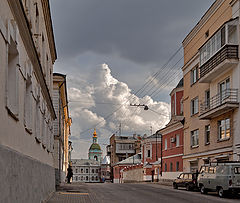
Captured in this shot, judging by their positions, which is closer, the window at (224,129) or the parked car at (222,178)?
the parked car at (222,178)

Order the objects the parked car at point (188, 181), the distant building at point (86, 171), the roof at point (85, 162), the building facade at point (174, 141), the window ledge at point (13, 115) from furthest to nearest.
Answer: the roof at point (85, 162), the distant building at point (86, 171), the building facade at point (174, 141), the parked car at point (188, 181), the window ledge at point (13, 115)

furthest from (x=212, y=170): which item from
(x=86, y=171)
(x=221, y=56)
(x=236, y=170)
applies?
(x=86, y=171)

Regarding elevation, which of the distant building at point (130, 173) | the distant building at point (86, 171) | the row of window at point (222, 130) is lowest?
the distant building at point (86, 171)

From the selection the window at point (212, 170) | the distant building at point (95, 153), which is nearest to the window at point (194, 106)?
the window at point (212, 170)

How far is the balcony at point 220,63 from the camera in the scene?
27.0m

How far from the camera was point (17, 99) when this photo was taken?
9.32 meters

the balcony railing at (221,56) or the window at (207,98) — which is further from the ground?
the balcony railing at (221,56)

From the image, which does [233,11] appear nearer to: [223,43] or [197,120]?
[223,43]

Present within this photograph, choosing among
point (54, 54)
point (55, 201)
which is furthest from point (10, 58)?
point (54, 54)

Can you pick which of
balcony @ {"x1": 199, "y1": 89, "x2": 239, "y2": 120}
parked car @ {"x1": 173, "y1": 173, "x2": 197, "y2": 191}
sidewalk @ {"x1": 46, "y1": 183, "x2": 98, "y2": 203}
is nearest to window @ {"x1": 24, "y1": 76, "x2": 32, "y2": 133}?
sidewalk @ {"x1": 46, "y1": 183, "x2": 98, "y2": 203}

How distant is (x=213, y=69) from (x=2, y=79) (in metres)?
23.5

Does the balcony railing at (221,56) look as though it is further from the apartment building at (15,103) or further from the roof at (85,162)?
the roof at (85,162)

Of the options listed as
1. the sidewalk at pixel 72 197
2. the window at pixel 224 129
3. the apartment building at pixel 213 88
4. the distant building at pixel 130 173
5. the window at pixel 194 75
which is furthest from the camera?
the distant building at pixel 130 173

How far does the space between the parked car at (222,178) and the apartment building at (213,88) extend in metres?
3.46
